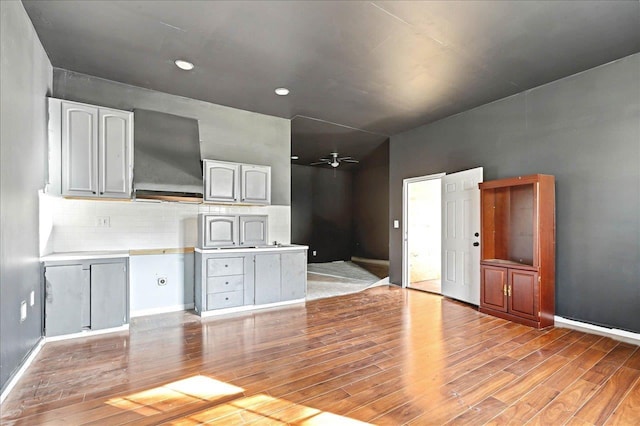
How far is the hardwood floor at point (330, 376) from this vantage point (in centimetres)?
198

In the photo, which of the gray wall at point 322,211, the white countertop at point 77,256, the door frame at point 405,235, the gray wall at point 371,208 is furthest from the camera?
the gray wall at point 322,211

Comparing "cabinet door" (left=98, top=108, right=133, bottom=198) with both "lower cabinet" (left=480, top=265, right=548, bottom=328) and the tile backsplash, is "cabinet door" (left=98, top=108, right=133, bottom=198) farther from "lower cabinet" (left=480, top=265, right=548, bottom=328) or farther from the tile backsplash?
"lower cabinet" (left=480, top=265, right=548, bottom=328)

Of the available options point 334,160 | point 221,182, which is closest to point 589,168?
point 221,182

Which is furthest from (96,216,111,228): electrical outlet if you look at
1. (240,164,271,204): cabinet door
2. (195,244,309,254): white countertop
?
(240,164,271,204): cabinet door

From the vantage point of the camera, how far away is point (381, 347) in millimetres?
3035

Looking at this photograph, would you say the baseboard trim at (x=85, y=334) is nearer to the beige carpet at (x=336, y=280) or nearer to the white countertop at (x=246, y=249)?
the white countertop at (x=246, y=249)

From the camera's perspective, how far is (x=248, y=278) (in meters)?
4.31

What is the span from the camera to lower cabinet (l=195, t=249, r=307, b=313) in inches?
159

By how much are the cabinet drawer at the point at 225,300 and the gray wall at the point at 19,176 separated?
5.45 ft

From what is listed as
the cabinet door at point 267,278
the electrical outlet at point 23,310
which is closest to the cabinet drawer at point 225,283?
the cabinet door at point 267,278

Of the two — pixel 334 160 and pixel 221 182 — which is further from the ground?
pixel 334 160

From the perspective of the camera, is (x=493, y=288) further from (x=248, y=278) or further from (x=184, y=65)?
(x=184, y=65)

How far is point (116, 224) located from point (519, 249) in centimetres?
531

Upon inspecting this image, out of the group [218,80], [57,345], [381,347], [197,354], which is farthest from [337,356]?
[218,80]
